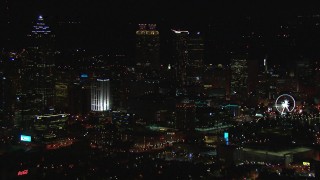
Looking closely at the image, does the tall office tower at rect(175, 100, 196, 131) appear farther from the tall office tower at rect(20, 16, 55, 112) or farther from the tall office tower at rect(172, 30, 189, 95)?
the tall office tower at rect(172, 30, 189, 95)

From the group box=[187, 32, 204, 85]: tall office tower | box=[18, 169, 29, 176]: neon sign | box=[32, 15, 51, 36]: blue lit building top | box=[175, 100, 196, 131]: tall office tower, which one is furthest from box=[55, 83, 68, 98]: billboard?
box=[18, 169, 29, 176]: neon sign

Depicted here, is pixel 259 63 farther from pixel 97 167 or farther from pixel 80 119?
pixel 97 167

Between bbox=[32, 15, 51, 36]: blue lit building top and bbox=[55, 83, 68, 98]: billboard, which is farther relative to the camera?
bbox=[55, 83, 68, 98]: billboard

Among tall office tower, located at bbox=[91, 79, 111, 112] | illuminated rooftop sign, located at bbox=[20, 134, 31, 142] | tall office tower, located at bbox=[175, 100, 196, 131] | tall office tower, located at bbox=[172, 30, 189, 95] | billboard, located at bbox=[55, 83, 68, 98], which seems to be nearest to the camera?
illuminated rooftop sign, located at bbox=[20, 134, 31, 142]

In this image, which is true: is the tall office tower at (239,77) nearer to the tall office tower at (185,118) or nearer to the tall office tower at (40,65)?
the tall office tower at (185,118)

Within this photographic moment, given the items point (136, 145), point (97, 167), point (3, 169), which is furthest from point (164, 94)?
point (3, 169)

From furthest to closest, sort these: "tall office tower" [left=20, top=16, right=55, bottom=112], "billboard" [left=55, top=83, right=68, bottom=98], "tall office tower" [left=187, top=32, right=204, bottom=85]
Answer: "tall office tower" [left=187, top=32, right=204, bottom=85]
"billboard" [left=55, top=83, right=68, bottom=98]
"tall office tower" [left=20, top=16, right=55, bottom=112]
